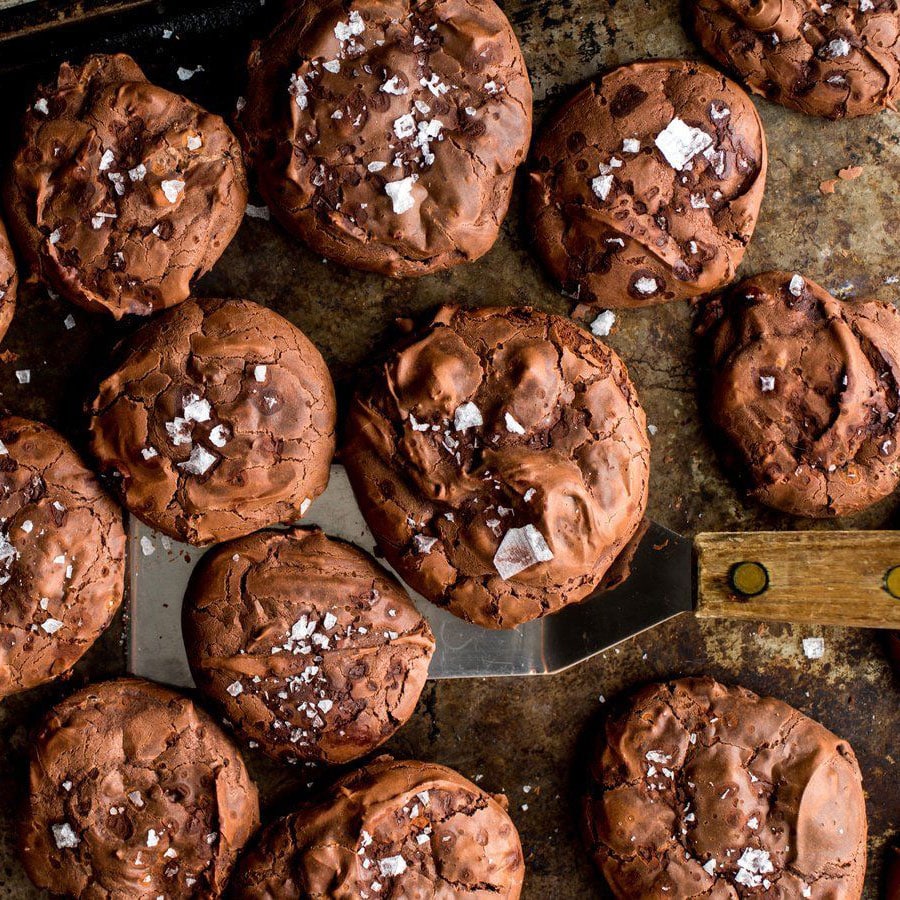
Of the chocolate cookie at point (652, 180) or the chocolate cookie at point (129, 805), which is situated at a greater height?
the chocolate cookie at point (652, 180)

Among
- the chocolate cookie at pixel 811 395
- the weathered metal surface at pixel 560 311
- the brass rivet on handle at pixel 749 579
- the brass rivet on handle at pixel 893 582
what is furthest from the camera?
the weathered metal surface at pixel 560 311

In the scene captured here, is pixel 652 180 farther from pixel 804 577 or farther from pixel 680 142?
pixel 804 577

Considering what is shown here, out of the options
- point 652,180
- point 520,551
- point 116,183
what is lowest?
point 520,551

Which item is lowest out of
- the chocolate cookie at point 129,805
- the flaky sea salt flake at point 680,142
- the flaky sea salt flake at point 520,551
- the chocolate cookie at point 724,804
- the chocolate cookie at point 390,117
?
the chocolate cookie at point 724,804

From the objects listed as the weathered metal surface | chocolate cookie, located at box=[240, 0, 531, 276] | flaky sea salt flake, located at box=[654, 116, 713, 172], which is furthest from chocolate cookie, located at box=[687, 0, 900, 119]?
chocolate cookie, located at box=[240, 0, 531, 276]

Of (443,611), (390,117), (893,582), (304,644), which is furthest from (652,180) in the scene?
(304,644)

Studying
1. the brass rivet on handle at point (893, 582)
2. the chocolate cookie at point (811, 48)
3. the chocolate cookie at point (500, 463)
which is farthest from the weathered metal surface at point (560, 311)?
the brass rivet on handle at point (893, 582)

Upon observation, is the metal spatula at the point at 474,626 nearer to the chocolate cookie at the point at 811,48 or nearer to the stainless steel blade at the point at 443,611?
the stainless steel blade at the point at 443,611
